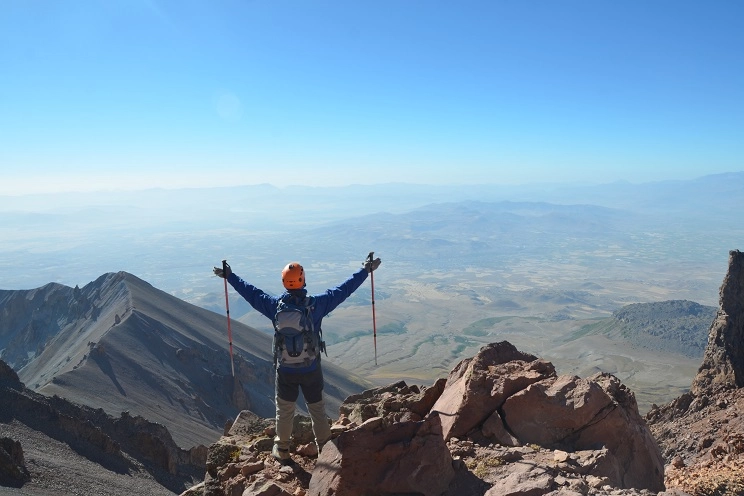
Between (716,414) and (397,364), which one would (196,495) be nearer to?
(716,414)

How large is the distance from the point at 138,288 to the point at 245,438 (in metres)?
80.5

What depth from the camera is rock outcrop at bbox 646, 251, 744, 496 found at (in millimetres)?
11719

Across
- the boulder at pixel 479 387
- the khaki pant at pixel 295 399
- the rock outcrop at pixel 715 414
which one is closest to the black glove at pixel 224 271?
the khaki pant at pixel 295 399

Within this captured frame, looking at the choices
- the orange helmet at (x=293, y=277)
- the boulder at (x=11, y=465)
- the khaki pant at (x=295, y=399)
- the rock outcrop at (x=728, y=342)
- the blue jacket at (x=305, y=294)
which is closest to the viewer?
the orange helmet at (x=293, y=277)

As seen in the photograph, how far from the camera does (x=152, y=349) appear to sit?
2490 inches

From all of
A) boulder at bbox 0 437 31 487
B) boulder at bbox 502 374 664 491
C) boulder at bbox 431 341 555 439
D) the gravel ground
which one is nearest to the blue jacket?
boulder at bbox 431 341 555 439

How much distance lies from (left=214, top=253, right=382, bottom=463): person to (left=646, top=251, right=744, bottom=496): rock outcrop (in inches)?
271

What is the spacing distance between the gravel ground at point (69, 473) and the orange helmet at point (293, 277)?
72.5 feet

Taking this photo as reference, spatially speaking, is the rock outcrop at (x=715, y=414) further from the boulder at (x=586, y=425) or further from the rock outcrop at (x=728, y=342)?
the boulder at (x=586, y=425)

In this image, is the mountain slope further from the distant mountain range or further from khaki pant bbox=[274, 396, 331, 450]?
the distant mountain range

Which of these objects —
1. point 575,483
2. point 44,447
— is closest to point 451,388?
point 575,483

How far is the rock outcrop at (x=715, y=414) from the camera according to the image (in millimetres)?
11719

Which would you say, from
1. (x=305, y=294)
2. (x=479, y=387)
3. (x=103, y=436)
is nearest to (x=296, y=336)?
(x=305, y=294)

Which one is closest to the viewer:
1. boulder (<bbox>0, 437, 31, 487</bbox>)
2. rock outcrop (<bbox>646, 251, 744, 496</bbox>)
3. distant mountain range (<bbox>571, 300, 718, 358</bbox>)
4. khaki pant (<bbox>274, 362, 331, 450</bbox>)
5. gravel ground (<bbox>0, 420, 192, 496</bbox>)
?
khaki pant (<bbox>274, 362, 331, 450</bbox>)
